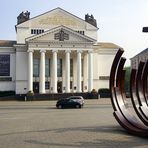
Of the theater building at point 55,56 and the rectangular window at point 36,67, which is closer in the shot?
the theater building at point 55,56

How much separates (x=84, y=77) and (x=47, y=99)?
40.8 feet

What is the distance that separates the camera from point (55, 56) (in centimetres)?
7512

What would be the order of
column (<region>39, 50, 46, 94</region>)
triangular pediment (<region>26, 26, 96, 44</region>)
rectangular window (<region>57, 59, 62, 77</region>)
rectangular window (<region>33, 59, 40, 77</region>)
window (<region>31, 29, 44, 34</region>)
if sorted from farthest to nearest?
rectangular window (<region>57, 59, 62, 77</region>) → rectangular window (<region>33, 59, 40, 77</region>) → window (<region>31, 29, 44, 34</region>) → column (<region>39, 50, 46, 94</region>) → triangular pediment (<region>26, 26, 96, 44</region>)

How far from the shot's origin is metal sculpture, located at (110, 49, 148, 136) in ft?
55.2

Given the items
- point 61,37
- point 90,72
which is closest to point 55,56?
point 61,37

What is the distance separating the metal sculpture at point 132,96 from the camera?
55.2ft

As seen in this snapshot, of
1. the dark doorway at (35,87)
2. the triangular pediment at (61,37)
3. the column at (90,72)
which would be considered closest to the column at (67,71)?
the triangular pediment at (61,37)

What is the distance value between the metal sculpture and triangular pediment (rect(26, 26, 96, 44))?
5642cm

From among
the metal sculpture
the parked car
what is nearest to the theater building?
the parked car

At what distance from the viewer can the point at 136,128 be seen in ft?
56.3

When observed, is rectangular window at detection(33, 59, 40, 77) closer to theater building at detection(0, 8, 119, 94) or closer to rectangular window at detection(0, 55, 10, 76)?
theater building at detection(0, 8, 119, 94)

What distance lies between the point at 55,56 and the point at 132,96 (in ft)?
190

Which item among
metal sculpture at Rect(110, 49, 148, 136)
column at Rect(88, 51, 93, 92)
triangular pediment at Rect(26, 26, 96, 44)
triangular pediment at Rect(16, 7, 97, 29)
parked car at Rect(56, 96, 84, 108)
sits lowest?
parked car at Rect(56, 96, 84, 108)

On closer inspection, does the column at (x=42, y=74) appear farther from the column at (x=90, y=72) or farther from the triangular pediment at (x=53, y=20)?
the column at (x=90, y=72)
